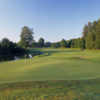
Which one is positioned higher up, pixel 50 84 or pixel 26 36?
pixel 26 36

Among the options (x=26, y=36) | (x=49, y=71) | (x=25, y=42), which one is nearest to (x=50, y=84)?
(x=49, y=71)

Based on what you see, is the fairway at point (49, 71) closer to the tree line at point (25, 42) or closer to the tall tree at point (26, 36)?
the tree line at point (25, 42)

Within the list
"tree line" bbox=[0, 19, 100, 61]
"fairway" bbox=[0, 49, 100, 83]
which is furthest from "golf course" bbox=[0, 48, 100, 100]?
"tree line" bbox=[0, 19, 100, 61]

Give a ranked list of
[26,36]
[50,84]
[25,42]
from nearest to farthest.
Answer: [50,84] < [25,42] < [26,36]

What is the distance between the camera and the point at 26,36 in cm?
4191

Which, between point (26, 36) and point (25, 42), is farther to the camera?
point (26, 36)

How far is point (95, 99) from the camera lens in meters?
Result: 2.55

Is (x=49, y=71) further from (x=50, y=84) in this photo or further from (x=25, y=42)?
(x=25, y=42)

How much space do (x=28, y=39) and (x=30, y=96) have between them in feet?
139

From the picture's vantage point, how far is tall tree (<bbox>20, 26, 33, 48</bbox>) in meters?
40.8

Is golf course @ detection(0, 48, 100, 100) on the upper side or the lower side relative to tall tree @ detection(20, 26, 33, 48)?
lower

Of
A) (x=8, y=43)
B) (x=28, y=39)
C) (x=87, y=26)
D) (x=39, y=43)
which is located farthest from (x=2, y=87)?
(x=39, y=43)

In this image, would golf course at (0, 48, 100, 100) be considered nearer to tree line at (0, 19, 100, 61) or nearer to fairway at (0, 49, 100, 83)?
fairway at (0, 49, 100, 83)

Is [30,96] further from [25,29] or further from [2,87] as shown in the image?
[25,29]
